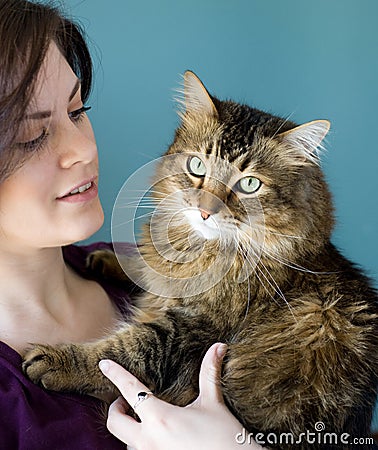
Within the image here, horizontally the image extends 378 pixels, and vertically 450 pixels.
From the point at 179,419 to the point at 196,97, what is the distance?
2.46 feet

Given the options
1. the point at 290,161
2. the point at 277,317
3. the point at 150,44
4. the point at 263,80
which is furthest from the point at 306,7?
the point at 277,317

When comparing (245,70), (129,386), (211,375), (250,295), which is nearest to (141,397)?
(129,386)

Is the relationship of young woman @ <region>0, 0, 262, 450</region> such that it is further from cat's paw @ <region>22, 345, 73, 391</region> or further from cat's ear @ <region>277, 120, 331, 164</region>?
cat's ear @ <region>277, 120, 331, 164</region>

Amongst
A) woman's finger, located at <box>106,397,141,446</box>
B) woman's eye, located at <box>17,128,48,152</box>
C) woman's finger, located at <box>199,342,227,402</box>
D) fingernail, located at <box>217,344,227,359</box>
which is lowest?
woman's finger, located at <box>106,397,141,446</box>

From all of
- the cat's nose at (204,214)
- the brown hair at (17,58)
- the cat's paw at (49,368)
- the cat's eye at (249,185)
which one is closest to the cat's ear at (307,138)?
the cat's eye at (249,185)

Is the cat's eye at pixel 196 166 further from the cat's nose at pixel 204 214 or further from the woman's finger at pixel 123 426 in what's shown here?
the woman's finger at pixel 123 426

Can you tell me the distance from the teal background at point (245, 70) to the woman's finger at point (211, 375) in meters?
0.99

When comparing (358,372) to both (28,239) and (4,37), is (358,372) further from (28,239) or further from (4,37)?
(4,37)

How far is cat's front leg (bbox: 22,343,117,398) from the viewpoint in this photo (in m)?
1.33

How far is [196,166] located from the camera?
4.73 feet

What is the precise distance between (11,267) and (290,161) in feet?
2.31

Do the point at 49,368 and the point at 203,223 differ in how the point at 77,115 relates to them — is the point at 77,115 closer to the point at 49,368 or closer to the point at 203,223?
the point at 203,223

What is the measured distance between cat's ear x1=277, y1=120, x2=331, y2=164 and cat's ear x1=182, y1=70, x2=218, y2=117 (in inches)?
7.3

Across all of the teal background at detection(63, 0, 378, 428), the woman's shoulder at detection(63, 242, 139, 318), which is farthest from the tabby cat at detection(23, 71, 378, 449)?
the teal background at detection(63, 0, 378, 428)
